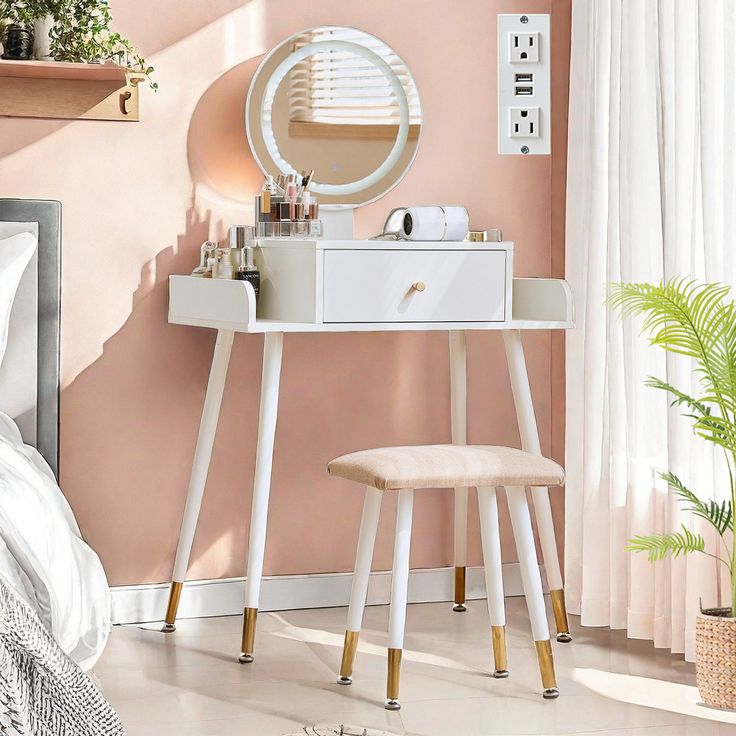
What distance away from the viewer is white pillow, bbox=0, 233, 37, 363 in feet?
9.04

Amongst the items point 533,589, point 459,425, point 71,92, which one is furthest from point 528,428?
point 71,92

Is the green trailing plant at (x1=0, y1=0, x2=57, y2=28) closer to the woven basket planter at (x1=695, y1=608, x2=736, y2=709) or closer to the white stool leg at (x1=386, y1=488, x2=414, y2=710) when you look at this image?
the white stool leg at (x1=386, y1=488, x2=414, y2=710)

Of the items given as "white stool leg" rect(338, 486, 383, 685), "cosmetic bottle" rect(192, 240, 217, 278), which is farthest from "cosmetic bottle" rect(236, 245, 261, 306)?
"white stool leg" rect(338, 486, 383, 685)

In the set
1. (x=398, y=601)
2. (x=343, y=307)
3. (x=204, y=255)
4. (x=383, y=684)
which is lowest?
(x=383, y=684)

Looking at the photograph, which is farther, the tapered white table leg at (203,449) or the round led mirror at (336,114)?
the round led mirror at (336,114)

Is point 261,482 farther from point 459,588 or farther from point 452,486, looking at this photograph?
point 459,588

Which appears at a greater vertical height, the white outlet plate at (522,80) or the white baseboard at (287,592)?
the white outlet plate at (522,80)

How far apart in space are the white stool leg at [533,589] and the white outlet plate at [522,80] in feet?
4.09

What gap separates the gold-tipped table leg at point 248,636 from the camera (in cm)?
274

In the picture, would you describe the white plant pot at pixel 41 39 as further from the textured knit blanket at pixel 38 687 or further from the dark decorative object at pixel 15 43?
the textured knit blanket at pixel 38 687

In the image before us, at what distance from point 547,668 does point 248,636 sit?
0.71 m

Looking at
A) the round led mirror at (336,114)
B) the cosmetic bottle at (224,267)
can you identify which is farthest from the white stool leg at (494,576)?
the round led mirror at (336,114)

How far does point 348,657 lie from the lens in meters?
2.59

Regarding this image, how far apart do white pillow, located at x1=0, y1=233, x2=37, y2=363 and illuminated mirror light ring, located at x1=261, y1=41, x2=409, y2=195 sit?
68 centimetres
